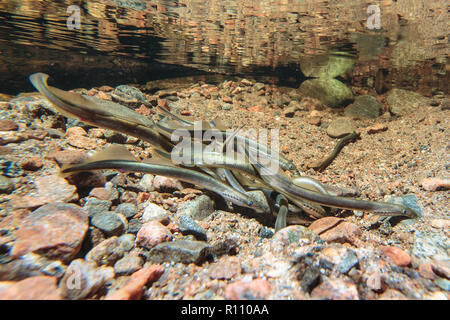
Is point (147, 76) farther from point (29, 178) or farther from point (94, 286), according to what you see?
point (94, 286)

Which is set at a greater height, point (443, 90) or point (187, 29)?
point (187, 29)

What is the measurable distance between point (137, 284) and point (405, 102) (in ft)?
31.7

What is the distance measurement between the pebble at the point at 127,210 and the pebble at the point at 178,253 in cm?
71

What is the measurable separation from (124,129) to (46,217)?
1063 mm

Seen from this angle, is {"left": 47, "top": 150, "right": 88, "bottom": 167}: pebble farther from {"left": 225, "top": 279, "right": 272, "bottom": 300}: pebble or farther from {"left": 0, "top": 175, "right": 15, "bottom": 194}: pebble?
{"left": 225, "top": 279, "right": 272, "bottom": 300}: pebble

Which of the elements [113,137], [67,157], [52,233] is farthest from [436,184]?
[113,137]

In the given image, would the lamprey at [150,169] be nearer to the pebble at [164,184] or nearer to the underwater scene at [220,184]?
the underwater scene at [220,184]

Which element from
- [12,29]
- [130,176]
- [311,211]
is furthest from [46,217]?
[12,29]

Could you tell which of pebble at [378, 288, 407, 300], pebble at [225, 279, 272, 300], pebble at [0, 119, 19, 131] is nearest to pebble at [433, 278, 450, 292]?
pebble at [378, 288, 407, 300]

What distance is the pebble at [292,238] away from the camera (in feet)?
5.87

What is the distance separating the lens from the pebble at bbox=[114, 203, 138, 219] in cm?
222

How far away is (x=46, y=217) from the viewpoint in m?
1.70

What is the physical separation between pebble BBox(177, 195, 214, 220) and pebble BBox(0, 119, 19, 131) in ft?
10.4

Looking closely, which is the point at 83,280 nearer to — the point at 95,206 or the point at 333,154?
the point at 95,206
